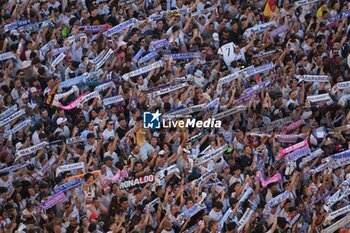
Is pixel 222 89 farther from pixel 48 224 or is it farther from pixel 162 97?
pixel 48 224

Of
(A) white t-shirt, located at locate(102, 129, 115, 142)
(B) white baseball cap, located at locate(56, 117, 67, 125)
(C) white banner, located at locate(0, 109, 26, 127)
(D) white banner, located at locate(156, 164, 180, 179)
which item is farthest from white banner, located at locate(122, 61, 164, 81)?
(D) white banner, located at locate(156, 164, 180, 179)

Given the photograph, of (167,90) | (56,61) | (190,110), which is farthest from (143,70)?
(56,61)

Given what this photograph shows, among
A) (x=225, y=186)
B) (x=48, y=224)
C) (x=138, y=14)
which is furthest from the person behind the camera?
(x=138, y=14)

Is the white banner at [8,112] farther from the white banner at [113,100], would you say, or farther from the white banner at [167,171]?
the white banner at [167,171]

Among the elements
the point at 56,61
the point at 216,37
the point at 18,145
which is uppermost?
the point at 56,61

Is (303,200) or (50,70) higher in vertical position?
(50,70)

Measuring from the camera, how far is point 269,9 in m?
22.6

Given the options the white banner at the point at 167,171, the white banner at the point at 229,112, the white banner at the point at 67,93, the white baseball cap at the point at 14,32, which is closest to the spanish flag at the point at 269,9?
the white banner at the point at 229,112

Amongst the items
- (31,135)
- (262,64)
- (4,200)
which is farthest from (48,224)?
(262,64)

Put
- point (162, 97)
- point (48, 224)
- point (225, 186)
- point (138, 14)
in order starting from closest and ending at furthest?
point (48, 224), point (225, 186), point (162, 97), point (138, 14)

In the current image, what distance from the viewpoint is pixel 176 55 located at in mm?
21078

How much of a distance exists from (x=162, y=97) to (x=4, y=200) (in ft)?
11.7

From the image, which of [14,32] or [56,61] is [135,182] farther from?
[14,32]

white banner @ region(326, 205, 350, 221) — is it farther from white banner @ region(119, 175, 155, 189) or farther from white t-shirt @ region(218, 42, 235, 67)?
white t-shirt @ region(218, 42, 235, 67)
